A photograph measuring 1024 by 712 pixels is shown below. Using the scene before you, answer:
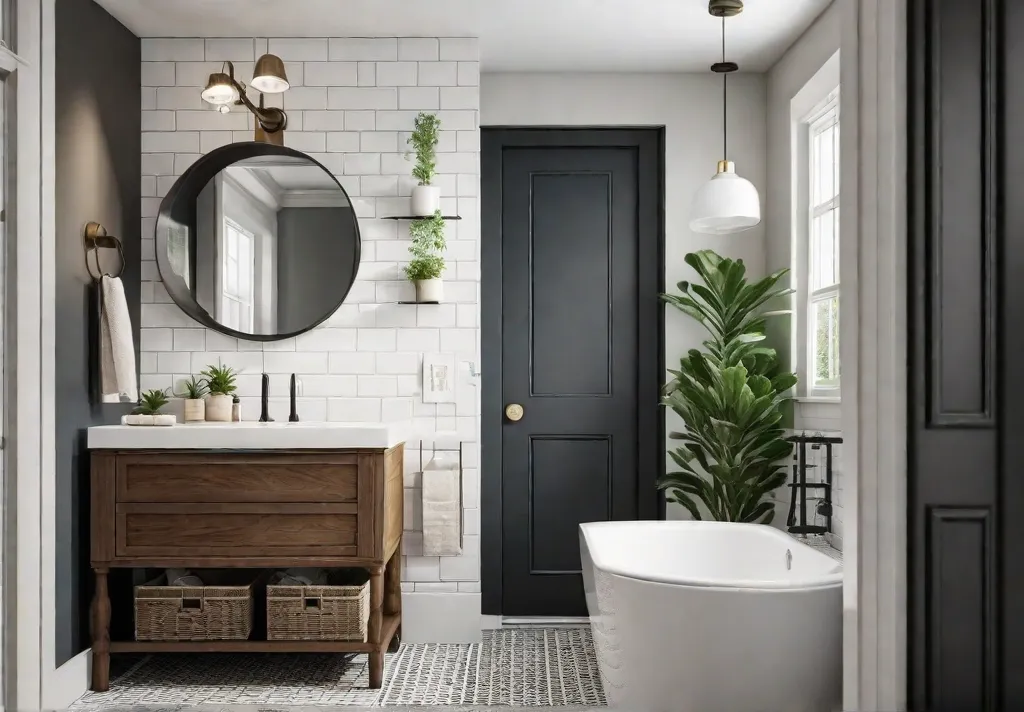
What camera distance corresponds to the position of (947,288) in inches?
76.3

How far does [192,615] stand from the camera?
3211 mm

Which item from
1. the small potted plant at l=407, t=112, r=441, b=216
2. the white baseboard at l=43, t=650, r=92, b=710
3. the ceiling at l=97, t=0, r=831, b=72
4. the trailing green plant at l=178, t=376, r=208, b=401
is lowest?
the white baseboard at l=43, t=650, r=92, b=710

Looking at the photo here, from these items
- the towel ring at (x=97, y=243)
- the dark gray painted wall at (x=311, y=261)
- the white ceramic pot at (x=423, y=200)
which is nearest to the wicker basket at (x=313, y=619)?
the dark gray painted wall at (x=311, y=261)

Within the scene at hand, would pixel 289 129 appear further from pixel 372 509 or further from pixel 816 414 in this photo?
pixel 816 414

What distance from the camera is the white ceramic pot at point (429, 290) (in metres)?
3.64

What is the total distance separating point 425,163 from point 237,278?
947 mm

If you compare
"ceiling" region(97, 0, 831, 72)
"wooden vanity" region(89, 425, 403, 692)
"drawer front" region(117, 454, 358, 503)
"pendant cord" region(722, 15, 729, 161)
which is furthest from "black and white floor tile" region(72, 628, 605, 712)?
"ceiling" region(97, 0, 831, 72)

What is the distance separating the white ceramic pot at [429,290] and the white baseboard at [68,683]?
1838 millimetres

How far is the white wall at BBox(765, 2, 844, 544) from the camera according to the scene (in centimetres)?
333

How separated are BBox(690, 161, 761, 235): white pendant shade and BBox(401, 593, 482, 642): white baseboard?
1882 millimetres

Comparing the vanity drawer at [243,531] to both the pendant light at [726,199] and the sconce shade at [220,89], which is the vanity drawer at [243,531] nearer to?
the sconce shade at [220,89]

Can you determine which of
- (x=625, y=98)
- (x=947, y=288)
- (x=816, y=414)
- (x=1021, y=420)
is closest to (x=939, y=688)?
(x=1021, y=420)

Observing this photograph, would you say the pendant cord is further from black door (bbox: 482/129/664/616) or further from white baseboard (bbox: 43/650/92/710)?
white baseboard (bbox: 43/650/92/710)

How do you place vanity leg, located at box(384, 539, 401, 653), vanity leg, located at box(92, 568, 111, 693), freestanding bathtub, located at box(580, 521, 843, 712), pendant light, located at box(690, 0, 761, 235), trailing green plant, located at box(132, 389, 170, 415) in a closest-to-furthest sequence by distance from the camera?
freestanding bathtub, located at box(580, 521, 843, 712) → vanity leg, located at box(92, 568, 111, 693) → pendant light, located at box(690, 0, 761, 235) → trailing green plant, located at box(132, 389, 170, 415) → vanity leg, located at box(384, 539, 401, 653)
